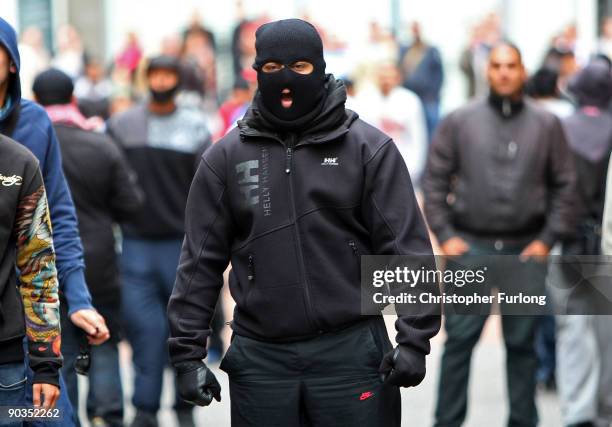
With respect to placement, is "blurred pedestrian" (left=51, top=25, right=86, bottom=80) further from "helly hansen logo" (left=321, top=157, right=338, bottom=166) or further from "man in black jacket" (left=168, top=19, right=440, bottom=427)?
"helly hansen logo" (left=321, top=157, right=338, bottom=166)

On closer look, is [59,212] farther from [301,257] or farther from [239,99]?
[239,99]

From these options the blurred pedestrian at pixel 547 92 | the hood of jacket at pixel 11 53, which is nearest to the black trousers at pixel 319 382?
the hood of jacket at pixel 11 53

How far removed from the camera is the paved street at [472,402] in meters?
9.12

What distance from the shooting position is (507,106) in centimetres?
860

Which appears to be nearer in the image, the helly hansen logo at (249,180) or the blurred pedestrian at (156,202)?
the helly hansen logo at (249,180)

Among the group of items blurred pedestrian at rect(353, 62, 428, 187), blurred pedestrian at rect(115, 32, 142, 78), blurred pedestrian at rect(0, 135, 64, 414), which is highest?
blurred pedestrian at rect(0, 135, 64, 414)

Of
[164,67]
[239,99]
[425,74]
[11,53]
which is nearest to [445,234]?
[164,67]

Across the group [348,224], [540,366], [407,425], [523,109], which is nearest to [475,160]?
[523,109]

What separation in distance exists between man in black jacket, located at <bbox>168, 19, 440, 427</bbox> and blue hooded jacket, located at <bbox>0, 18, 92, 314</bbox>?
0.66 m

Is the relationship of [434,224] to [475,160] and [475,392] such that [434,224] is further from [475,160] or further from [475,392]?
[475,392]

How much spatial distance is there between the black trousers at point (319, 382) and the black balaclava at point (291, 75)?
828 millimetres

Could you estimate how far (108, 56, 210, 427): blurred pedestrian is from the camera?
911 cm

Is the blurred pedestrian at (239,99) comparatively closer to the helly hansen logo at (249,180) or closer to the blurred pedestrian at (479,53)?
the helly hansen logo at (249,180)

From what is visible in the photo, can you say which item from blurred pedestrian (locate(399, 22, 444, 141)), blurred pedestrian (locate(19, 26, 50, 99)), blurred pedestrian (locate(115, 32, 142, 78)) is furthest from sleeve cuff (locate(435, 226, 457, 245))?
blurred pedestrian (locate(115, 32, 142, 78))
